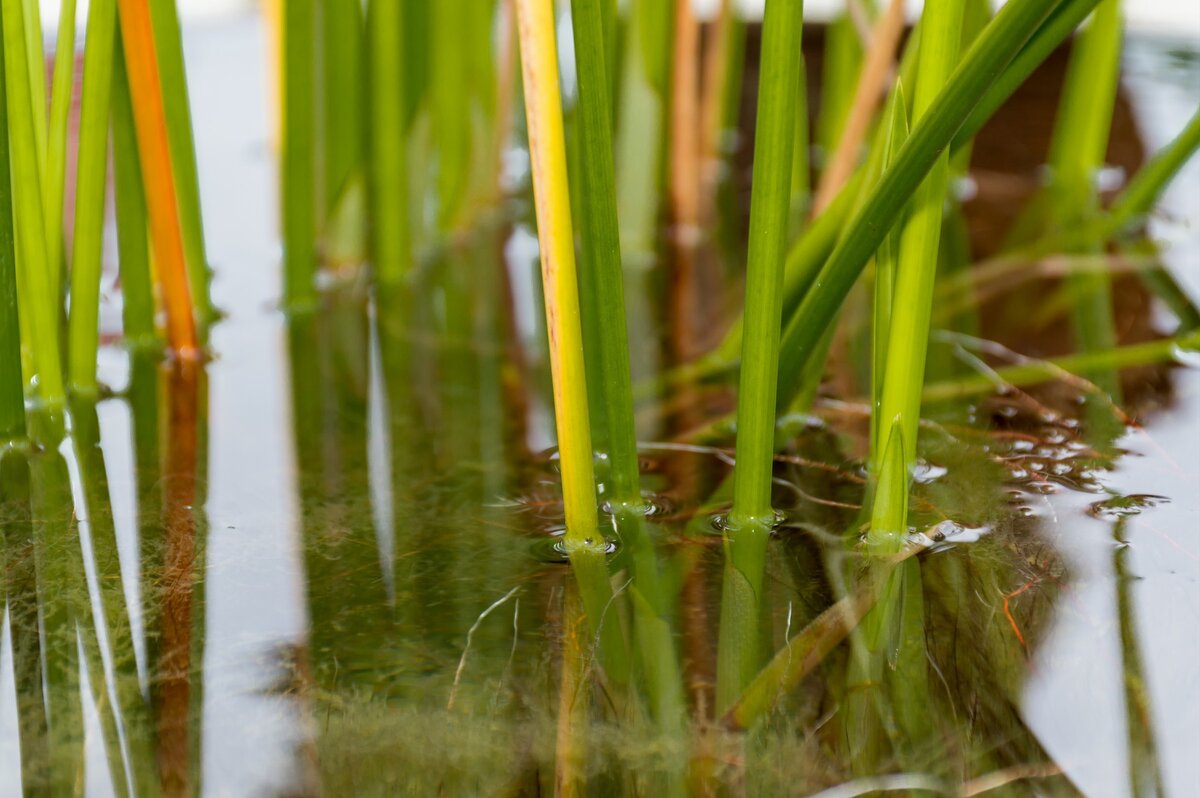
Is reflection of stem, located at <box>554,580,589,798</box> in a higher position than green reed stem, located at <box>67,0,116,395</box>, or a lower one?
lower

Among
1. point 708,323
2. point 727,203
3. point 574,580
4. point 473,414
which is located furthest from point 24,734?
point 727,203

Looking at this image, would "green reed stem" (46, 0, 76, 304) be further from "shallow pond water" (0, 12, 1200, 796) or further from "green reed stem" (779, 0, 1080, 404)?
"green reed stem" (779, 0, 1080, 404)

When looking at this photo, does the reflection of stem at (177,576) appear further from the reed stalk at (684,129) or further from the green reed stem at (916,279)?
the reed stalk at (684,129)

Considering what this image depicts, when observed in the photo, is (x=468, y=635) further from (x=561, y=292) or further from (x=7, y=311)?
(x=7, y=311)

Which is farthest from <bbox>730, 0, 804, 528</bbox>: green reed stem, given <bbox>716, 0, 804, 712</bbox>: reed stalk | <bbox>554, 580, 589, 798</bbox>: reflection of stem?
<bbox>554, 580, 589, 798</bbox>: reflection of stem

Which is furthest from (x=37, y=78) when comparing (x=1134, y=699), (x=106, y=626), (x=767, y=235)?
(x=1134, y=699)

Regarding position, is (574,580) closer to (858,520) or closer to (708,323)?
(858,520)
